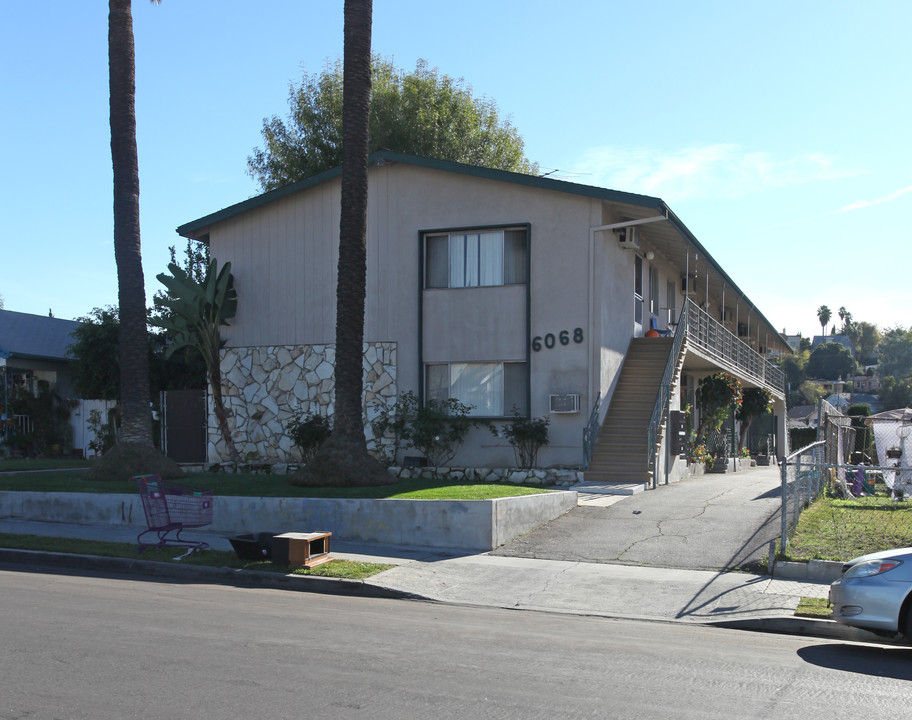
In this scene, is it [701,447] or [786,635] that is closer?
[786,635]

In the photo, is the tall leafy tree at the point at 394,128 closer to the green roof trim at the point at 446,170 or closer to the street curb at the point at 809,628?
the green roof trim at the point at 446,170

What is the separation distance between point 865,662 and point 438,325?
14.1 meters

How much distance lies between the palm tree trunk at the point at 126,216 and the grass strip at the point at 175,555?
5004mm

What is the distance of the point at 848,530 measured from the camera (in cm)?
1257

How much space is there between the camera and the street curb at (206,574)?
10.8 metres

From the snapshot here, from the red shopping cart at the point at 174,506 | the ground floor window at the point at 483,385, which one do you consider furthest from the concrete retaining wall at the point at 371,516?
the ground floor window at the point at 483,385

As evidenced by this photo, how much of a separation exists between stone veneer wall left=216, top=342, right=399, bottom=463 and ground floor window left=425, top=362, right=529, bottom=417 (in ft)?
3.39

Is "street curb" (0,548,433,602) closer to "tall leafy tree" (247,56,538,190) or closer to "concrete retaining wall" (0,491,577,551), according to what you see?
"concrete retaining wall" (0,491,577,551)

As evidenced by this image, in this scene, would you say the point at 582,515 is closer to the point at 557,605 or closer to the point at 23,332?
the point at 557,605

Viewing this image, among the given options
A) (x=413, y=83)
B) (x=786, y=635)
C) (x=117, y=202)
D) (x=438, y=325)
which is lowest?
(x=786, y=635)

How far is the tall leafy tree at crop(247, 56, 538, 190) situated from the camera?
1393 inches

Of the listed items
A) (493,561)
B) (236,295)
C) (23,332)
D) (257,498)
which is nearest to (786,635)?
(493,561)

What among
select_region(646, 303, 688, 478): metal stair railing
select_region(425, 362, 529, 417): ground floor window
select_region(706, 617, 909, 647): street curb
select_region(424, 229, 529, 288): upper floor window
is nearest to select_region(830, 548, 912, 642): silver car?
select_region(706, 617, 909, 647): street curb

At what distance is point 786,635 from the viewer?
8.91 meters
